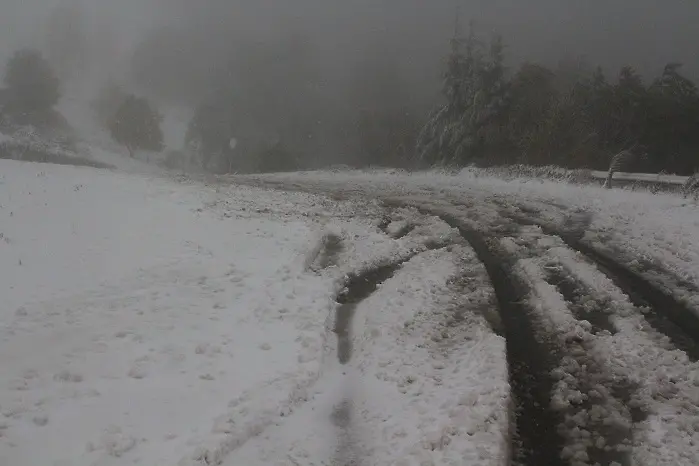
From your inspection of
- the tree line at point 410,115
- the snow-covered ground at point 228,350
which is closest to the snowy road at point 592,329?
the snow-covered ground at point 228,350

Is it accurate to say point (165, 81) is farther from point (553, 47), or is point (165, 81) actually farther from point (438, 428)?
point (438, 428)

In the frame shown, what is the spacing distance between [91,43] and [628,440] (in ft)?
345

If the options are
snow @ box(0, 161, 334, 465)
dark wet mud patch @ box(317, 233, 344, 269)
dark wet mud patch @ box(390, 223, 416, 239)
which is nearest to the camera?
snow @ box(0, 161, 334, 465)

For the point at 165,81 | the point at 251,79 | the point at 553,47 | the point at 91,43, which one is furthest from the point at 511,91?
the point at 91,43

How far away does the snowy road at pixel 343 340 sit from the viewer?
19.9ft

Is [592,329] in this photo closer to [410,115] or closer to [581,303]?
[581,303]

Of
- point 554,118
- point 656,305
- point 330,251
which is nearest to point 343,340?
point 330,251

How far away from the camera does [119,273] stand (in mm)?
10906

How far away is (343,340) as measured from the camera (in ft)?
29.1

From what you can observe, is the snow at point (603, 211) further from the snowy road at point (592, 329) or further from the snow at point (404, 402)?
the snow at point (404, 402)

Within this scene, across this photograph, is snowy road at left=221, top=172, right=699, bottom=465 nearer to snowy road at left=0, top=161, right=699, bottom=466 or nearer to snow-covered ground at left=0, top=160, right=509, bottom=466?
snowy road at left=0, top=161, right=699, bottom=466

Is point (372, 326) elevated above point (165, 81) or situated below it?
below

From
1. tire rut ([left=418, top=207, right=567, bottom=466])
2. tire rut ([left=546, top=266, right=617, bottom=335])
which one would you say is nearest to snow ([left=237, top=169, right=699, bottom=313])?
tire rut ([left=546, top=266, right=617, bottom=335])

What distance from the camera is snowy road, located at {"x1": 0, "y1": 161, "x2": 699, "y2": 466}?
19.9 ft
